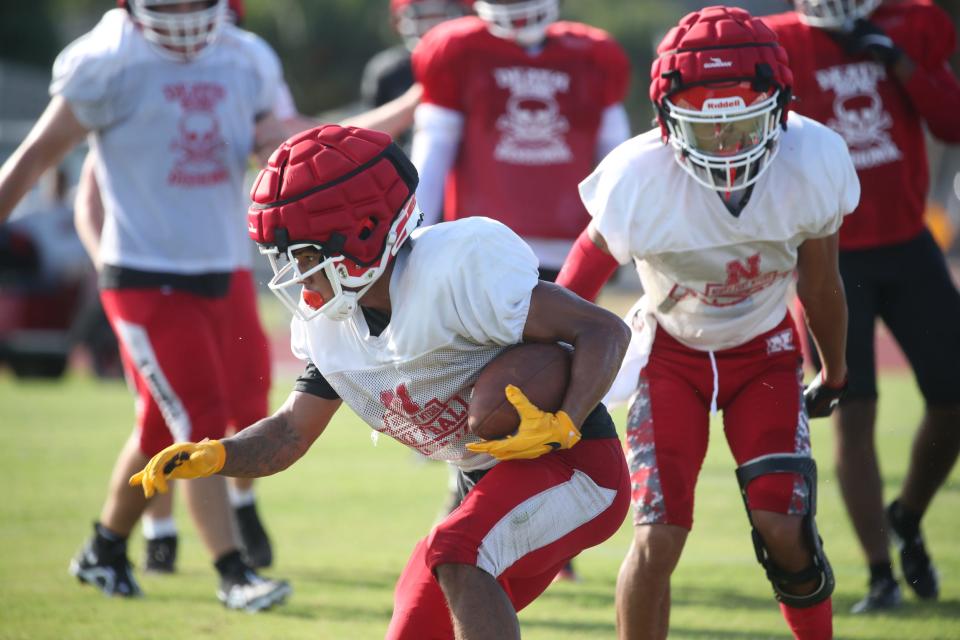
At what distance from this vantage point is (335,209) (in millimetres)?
3096

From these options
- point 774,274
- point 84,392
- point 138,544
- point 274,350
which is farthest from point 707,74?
point 274,350

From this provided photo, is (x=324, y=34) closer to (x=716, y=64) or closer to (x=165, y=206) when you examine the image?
(x=165, y=206)

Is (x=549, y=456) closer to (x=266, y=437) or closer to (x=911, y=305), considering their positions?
(x=266, y=437)

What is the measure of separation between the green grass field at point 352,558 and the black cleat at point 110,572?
0.06 m

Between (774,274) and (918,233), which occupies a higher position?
(774,274)

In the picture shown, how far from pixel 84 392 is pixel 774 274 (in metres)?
9.70

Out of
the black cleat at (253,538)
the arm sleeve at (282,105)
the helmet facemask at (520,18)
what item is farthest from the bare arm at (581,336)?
the black cleat at (253,538)

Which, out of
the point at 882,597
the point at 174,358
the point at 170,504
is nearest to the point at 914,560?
the point at 882,597

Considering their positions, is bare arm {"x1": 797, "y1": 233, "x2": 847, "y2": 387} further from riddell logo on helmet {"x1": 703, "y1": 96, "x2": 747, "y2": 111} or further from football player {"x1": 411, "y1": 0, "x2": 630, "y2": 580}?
football player {"x1": 411, "y1": 0, "x2": 630, "y2": 580}

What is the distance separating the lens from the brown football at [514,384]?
3.12 meters

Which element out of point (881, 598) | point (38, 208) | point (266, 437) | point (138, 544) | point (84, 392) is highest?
point (266, 437)

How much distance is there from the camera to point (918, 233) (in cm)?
480

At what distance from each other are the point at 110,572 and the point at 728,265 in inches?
104

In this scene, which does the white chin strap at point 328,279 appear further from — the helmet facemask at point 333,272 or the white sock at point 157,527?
the white sock at point 157,527
